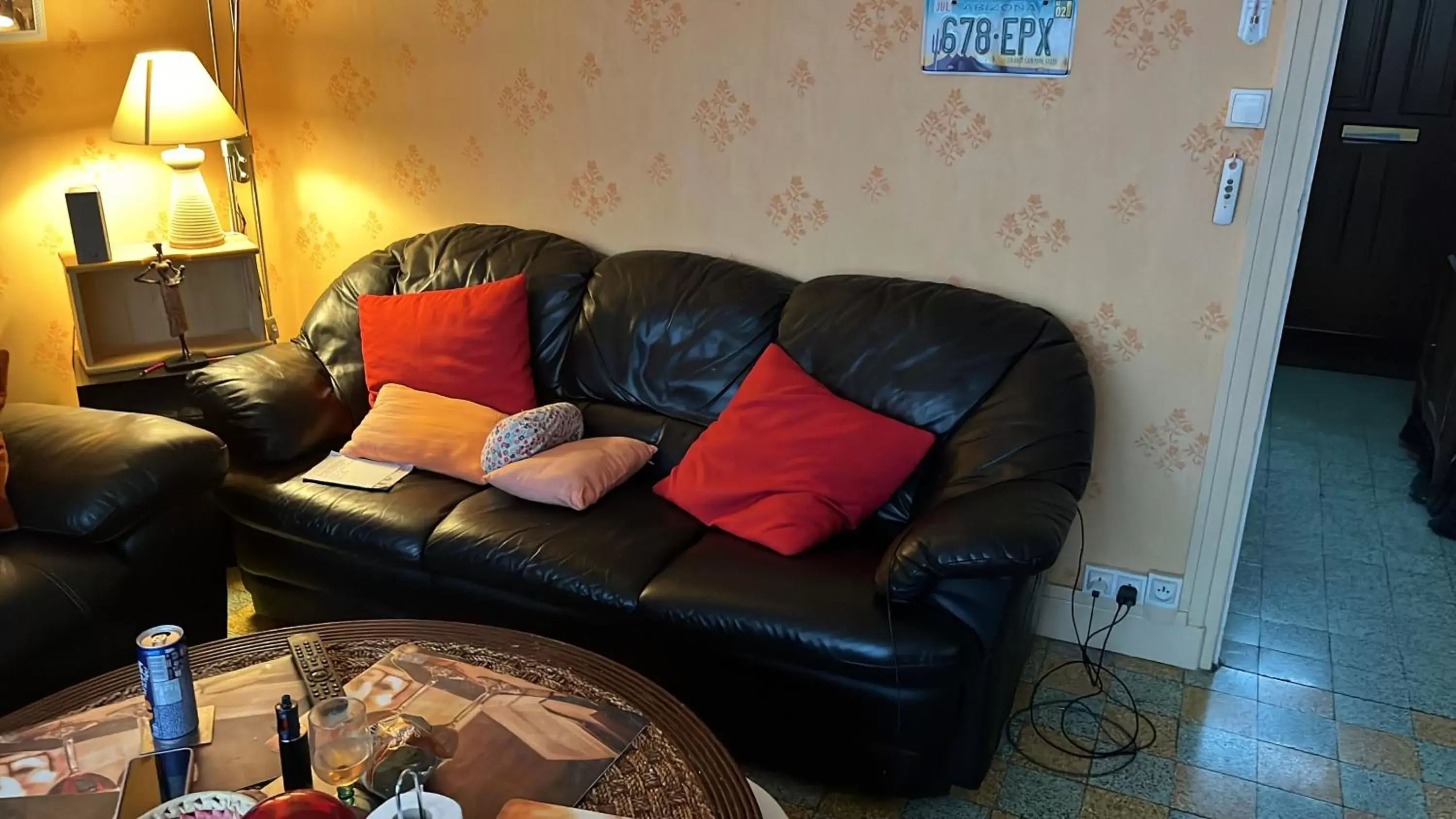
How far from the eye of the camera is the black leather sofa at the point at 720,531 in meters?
2.04

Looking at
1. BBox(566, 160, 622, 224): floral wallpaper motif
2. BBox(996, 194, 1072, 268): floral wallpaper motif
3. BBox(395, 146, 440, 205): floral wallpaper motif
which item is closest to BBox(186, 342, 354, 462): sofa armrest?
BBox(395, 146, 440, 205): floral wallpaper motif

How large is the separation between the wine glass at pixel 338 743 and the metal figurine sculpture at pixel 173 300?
1.84m

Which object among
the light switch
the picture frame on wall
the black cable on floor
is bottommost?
the black cable on floor

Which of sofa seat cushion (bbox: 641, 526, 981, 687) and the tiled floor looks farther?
the tiled floor

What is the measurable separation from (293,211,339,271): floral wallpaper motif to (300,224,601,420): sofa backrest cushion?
1.50 ft

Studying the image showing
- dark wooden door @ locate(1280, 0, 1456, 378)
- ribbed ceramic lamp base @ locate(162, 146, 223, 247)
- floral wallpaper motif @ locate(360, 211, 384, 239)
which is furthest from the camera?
dark wooden door @ locate(1280, 0, 1456, 378)

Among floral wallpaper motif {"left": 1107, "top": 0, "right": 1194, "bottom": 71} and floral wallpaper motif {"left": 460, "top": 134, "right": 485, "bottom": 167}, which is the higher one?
floral wallpaper motif {"left": 1107, "top": 0, "right": 1194, "bottom": 71}

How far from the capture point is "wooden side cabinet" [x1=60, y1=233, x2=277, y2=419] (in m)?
3.03

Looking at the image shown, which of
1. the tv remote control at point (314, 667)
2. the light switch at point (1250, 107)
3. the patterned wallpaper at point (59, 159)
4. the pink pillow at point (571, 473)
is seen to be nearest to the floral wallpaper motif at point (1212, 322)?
the light switch at point (1250, 107)

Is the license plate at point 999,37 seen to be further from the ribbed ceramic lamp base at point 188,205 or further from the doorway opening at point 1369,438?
the ribbed ceramic lamp base at point 188,205

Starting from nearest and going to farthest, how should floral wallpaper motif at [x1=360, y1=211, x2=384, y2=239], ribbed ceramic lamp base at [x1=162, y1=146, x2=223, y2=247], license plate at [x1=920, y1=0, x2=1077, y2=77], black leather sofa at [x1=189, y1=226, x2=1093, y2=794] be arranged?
black leather sofa at [x1=189, y1=226, x2=1093, y2=794], license plate at [x1=920, y1=0, x2=1077, y2=77], ribbed ceramic lamp base at [x1=162, y1=146, x2=223, y2=247], floral wallpaper motif at [x1=360, y1=211, x2=384, y2=239]

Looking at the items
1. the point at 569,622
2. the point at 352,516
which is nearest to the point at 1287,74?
the point at 569,622

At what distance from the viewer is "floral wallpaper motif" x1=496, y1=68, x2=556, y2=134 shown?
10.0 ft

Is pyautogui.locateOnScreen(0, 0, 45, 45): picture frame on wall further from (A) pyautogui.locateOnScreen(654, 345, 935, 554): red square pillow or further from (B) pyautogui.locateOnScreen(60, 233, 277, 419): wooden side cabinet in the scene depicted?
(A) pyautogui.locateOnScreen(654, 345, 935, 554): red square pillow
